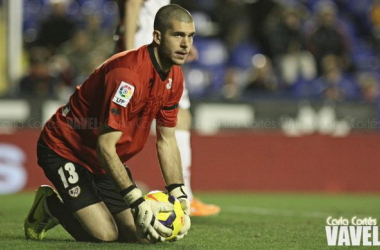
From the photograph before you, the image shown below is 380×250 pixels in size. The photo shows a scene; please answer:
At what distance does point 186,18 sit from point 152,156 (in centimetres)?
567

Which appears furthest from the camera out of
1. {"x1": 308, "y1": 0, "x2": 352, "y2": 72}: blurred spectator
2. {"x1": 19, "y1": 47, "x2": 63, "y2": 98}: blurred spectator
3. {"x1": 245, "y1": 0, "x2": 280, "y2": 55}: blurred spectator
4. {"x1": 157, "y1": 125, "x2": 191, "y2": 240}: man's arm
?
{"x1": 245, "y1": 0, "x2": 280, "y2": 55}: blurred spectator

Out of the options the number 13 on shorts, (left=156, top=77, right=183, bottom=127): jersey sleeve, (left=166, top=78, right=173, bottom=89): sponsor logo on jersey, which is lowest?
the number 13 on shorts

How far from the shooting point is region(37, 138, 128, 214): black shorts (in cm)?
550

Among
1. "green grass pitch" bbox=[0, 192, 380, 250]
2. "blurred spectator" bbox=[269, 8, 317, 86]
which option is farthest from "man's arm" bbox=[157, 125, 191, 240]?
"blurred spectator" bbox=[269, 8, 317, 86]

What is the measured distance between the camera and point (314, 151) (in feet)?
35.9

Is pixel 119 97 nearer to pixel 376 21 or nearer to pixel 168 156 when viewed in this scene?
pixel 168 156

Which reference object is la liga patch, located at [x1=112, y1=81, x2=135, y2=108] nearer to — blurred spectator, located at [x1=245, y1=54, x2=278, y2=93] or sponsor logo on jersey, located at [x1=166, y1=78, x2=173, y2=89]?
sponsor logo on jersey, located at [x1=166, y1=78, x2=173, y2=89]

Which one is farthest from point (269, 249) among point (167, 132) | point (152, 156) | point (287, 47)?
point (287, 47)

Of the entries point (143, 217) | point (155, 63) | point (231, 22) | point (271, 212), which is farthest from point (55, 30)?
point (143, 217)

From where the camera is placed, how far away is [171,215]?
5059 mm

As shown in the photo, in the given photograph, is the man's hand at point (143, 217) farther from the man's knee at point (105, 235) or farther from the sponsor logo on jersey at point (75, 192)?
the sponsor logo on jersey at point (75, 192)

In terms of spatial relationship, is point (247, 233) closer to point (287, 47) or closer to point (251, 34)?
point (287, 47)

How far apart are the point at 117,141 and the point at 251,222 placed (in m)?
2.29

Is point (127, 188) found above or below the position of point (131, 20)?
below
